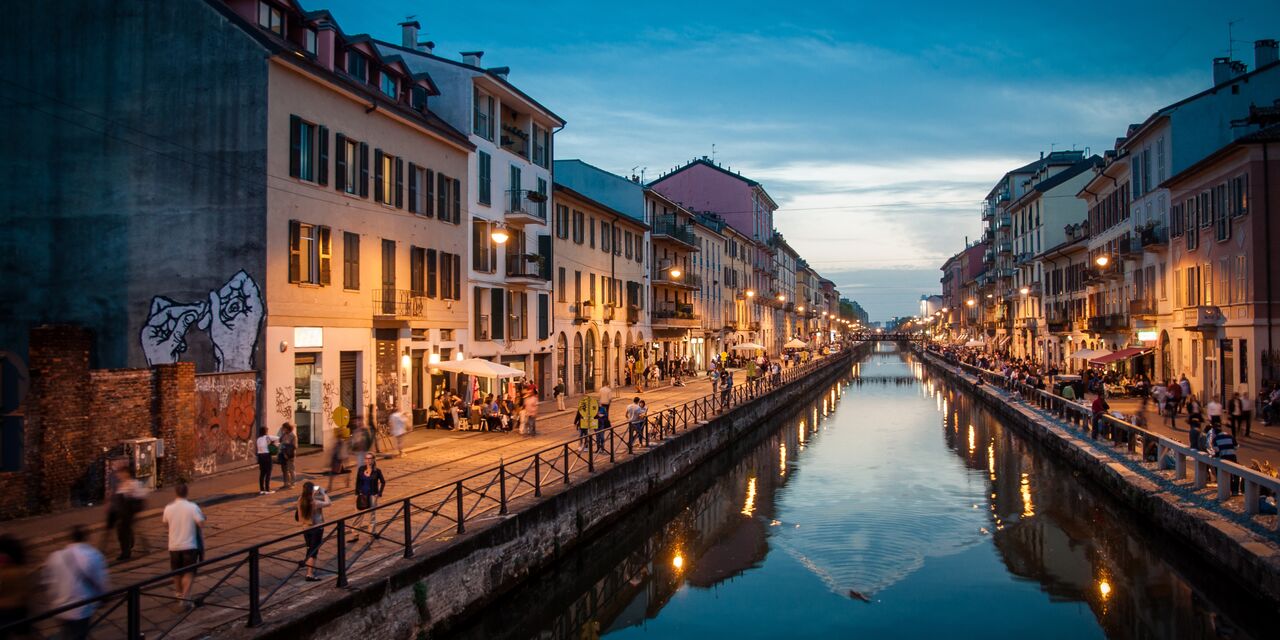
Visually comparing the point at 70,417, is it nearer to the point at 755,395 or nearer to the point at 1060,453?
the point at 1060,453

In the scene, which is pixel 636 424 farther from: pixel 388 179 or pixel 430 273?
pixel 388 179

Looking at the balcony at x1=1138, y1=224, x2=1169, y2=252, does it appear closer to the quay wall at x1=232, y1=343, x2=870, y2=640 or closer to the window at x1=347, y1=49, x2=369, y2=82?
the quay wall at x1=232, y1=343, x2=870, y2=640

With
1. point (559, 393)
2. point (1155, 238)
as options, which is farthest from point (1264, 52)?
point (559, 393)

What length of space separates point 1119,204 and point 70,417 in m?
50.7

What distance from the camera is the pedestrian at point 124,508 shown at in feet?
42.4

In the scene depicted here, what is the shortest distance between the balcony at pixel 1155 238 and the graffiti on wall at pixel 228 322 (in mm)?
36885

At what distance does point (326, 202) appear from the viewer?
25.0 m

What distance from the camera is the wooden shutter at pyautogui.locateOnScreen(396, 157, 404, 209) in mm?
28812

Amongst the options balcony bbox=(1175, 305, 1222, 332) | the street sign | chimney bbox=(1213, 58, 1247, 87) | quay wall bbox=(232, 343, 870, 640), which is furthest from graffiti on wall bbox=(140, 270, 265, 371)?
chimney bbox=(1213, 58, 1247, 87)

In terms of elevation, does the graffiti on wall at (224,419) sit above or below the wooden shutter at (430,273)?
below

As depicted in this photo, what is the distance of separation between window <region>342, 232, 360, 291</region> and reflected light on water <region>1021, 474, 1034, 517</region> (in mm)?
19010

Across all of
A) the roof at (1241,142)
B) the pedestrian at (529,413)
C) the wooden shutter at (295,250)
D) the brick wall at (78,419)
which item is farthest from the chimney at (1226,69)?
the brick wall at (78,419)

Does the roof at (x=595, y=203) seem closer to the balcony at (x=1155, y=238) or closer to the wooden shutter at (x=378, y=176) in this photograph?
the wooden shutter at (x=378, y=176)

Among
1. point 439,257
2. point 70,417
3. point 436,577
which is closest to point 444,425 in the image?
point 439,257
